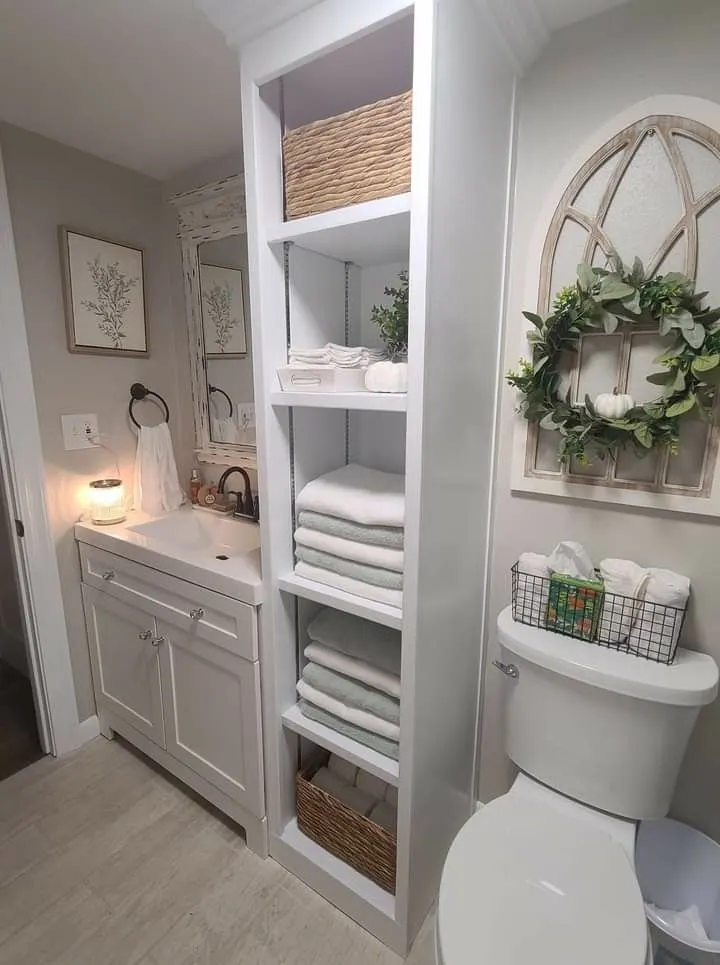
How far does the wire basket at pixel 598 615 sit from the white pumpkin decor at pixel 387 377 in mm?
567

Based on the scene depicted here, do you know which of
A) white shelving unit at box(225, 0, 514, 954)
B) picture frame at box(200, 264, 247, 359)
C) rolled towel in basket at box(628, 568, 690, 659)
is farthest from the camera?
picture frame at box(200, 264, 247, 359)

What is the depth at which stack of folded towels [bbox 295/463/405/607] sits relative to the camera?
111 centimetres

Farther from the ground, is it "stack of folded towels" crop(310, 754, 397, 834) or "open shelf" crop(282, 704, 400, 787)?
"open shelf" crop(282, 704, 400, 787)

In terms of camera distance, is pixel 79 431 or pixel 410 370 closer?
pixel 410 370

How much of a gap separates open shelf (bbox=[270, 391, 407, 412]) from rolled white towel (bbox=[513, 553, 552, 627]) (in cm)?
55

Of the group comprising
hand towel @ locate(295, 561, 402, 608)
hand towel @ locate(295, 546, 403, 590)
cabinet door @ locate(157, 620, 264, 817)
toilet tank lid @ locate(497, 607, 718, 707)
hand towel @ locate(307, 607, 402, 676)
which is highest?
hand towel @ locate(295, 546, 403, 590)

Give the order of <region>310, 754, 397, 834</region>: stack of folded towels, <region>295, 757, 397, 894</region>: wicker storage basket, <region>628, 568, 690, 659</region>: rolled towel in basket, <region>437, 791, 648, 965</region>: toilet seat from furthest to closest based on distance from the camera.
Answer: <region>310, 754, 397, 834</region>: stack of folded towels
<region>295, 757, 397, 894</region>: wicker storage basket
<region>628, 568, 690, 659</region>: rolled towel in basket
<region>437, 791, 648, 965</region>: toilet seat

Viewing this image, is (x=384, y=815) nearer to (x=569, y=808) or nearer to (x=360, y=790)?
(x=360, y=790)

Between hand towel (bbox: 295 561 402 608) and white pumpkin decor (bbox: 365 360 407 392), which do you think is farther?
hand towel (bbox: 295 561 402 608)

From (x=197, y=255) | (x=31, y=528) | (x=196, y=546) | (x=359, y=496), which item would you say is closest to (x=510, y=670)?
(x=359, y=496)

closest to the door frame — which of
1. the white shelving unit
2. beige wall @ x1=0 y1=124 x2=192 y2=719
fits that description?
beige wall @ x1=0 y1=124 x2=192 y2=719

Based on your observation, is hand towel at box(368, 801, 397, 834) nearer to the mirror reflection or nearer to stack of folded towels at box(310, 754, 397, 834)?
stack of folded towels at box(310, 754, 397, 834)

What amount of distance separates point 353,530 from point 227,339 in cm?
→ 108

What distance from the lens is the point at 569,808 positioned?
1100mm
